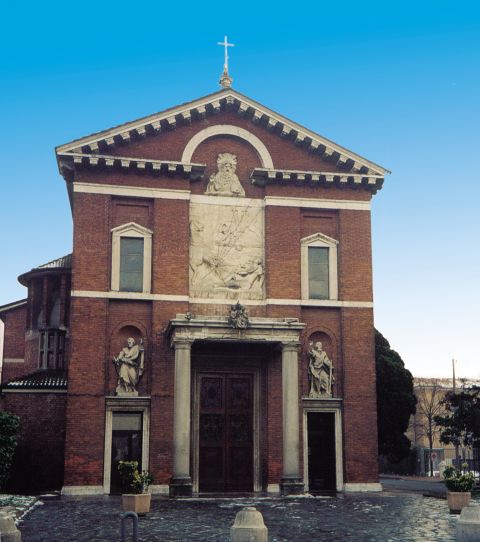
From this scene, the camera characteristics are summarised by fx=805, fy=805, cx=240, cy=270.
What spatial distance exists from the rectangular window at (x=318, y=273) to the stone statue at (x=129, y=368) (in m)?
6.83

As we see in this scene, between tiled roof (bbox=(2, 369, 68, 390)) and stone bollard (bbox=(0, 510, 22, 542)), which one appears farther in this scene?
tiled roof (bbox=(2, 369, 68, 390))

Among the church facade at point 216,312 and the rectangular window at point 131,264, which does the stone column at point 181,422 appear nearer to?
the church facade at point 216,312

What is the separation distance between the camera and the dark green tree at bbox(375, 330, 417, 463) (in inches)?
1551

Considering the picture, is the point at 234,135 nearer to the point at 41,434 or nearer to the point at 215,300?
the point at 215,300

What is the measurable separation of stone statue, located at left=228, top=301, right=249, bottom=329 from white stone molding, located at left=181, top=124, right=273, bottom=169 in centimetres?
641

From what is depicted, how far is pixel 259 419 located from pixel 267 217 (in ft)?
24.6

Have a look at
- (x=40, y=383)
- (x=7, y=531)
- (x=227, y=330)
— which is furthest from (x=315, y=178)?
(x=7, y=531)

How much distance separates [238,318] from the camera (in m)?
27.0

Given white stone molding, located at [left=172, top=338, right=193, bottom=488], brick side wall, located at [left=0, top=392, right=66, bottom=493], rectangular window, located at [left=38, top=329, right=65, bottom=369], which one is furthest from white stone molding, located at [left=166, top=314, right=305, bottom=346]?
rectangular window, located at [left=38, top=329, right=65, bottom=369]

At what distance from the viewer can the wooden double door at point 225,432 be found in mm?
28453

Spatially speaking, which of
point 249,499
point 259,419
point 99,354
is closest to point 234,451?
point 259,419

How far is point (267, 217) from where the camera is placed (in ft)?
99.5

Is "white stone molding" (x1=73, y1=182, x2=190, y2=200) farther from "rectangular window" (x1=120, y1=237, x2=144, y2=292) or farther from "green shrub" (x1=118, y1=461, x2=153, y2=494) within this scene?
"green shrub" (x1=118, y1=461, x2=153, y2=494)

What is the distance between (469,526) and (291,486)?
12.5m
